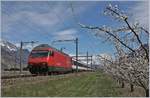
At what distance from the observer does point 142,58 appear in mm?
12516

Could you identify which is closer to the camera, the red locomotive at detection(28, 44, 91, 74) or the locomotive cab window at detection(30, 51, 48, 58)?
the red locomotive at detection(28, 44, 91, 74)

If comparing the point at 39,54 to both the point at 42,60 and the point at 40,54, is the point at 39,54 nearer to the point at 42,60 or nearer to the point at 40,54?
the point at 40,54

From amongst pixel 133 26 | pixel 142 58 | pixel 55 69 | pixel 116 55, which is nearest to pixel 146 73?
pixel 142 58

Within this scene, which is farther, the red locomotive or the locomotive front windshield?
the locomotive front windshield

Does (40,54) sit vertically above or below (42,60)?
above

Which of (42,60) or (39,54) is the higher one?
(39,54)

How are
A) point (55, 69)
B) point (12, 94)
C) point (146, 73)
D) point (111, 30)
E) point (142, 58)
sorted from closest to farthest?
1. point (111, 30)
2. point (146, 73)
3. point (142, 58)
4. point (12, 94)
5. point (55, 69)

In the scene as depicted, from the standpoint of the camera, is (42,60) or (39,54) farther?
(39,54)

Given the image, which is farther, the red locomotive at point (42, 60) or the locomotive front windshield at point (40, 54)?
the locomotive front windshield at point (40, 54)

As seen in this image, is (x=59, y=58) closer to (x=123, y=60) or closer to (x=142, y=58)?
(x=123, y=60)

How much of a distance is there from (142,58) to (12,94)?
7735 millimetres

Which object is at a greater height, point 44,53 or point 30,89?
point 44,53

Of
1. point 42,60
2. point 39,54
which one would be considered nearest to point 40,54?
point 39,54

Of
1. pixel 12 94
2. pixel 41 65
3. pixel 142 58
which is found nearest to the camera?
pixel 142 58
